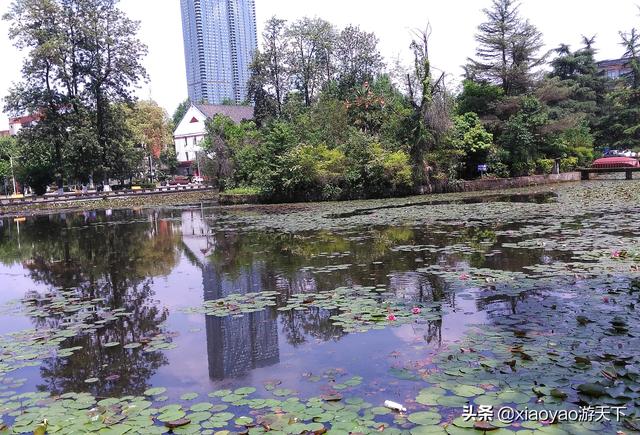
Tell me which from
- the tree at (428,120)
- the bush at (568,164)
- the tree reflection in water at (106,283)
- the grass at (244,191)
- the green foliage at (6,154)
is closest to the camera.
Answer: the tree reflection in water at (106,283)

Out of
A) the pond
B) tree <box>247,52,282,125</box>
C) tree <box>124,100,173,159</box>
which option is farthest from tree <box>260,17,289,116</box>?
the pond

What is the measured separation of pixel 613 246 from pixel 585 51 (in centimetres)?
3996

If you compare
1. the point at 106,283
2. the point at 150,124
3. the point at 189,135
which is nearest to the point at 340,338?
the point at 106,283

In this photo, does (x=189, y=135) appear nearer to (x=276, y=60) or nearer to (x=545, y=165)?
(x=276, y=60)

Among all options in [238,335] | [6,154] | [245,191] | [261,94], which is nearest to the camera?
[238,335]

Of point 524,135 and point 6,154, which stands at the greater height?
point 6,154

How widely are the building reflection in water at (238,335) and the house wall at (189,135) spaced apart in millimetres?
51992

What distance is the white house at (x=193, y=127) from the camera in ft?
190

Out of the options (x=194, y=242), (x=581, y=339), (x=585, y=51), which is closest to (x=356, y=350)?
(x=581, y=339)

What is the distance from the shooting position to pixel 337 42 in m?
39.0

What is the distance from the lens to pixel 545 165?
1078 inches

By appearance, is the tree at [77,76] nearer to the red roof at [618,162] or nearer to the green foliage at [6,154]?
the green foliage at [6,154]

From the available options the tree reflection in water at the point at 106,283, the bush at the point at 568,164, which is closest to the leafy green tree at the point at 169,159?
the tree reflection in water at the point at 106,283

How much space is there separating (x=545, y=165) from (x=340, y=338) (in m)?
25.8
